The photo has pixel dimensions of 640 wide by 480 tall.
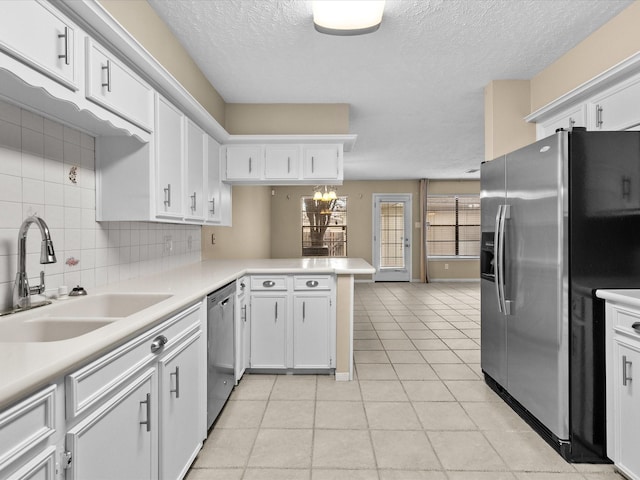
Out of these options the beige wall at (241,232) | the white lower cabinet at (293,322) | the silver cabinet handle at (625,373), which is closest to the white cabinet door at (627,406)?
the silver cabinet handle at (625,373)

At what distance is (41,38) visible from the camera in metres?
1.36

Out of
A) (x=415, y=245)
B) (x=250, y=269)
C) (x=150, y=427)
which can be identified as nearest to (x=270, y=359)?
(x=250, y=269)

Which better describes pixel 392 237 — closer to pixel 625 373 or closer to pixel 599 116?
pixel 599 116

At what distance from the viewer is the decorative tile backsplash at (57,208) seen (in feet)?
5.29

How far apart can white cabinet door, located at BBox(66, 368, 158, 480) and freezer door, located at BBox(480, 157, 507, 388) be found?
2309mm

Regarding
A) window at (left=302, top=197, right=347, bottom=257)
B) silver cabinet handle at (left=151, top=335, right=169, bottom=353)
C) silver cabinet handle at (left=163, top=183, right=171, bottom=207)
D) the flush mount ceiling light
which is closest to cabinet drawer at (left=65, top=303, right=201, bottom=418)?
silver cabinet handle at (left=151, top=335, right=169, bottom=353)

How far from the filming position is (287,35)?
2.71 m

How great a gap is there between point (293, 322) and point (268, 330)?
0.22 meters

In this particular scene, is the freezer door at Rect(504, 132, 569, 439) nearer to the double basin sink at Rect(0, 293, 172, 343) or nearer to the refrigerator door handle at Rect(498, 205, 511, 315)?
the refrigerator door handle at Rect(498, 205, 511, 315)

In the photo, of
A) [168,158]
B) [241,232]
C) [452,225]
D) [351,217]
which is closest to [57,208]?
[168,158]

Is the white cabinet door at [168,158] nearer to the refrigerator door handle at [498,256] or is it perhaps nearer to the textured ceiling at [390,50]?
the textured ceiling at [390,50]

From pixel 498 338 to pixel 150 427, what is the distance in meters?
2.39

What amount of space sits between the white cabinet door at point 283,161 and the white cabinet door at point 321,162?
3.5 inches

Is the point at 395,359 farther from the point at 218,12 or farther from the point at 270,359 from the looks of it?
the point at 218,12
